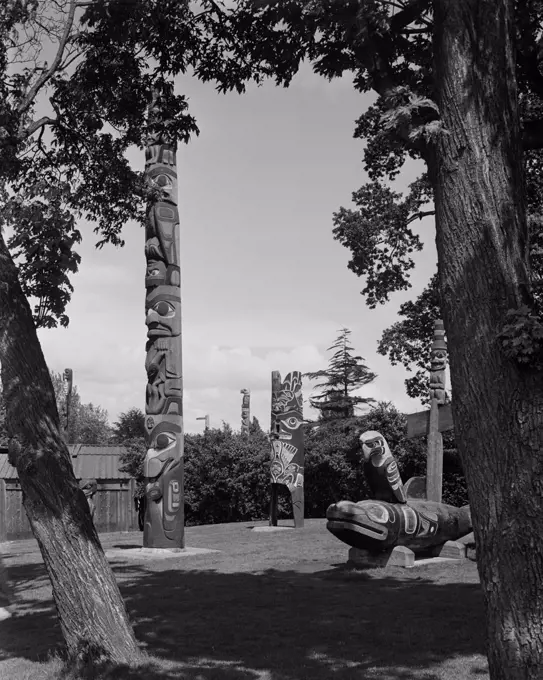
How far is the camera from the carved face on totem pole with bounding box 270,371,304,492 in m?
19.8

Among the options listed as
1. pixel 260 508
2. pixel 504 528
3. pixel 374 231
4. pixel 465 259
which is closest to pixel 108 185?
pixel 465 259

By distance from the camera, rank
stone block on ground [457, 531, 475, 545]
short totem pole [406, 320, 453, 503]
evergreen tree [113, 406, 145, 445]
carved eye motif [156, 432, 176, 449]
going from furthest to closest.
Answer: evergreen tree [113, 406, 145, 445]
carved eye motif [156, 432, 176, 449]
short totem pole [406, 320, 453, 503]
stone block on ground [457, 531, 475, 545]

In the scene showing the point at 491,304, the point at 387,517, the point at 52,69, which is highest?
the point at 52,69

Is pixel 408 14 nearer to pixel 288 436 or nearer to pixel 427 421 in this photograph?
pixel 427 421

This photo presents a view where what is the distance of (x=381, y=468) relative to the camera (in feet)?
40.9

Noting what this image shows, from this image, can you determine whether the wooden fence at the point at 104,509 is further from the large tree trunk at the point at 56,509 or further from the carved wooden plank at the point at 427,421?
the large tree trunk at the point at 56,509

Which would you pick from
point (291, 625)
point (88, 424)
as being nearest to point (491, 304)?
point (291, 625)

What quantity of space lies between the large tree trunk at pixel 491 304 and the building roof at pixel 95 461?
752 inches

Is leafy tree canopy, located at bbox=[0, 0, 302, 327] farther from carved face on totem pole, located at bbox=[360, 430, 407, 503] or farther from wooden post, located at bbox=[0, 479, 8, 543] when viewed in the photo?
wooden post, located at bbox=[0, 479, 8, 543]

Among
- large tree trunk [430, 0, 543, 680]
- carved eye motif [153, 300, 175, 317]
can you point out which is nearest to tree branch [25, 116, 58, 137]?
large tree trunk [430, 0, 543, 680]

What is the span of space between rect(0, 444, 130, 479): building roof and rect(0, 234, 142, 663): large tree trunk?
52.1 ft

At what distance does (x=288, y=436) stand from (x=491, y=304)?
52.0ft

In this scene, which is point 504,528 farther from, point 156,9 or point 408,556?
point 408,556

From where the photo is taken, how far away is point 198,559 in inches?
554
